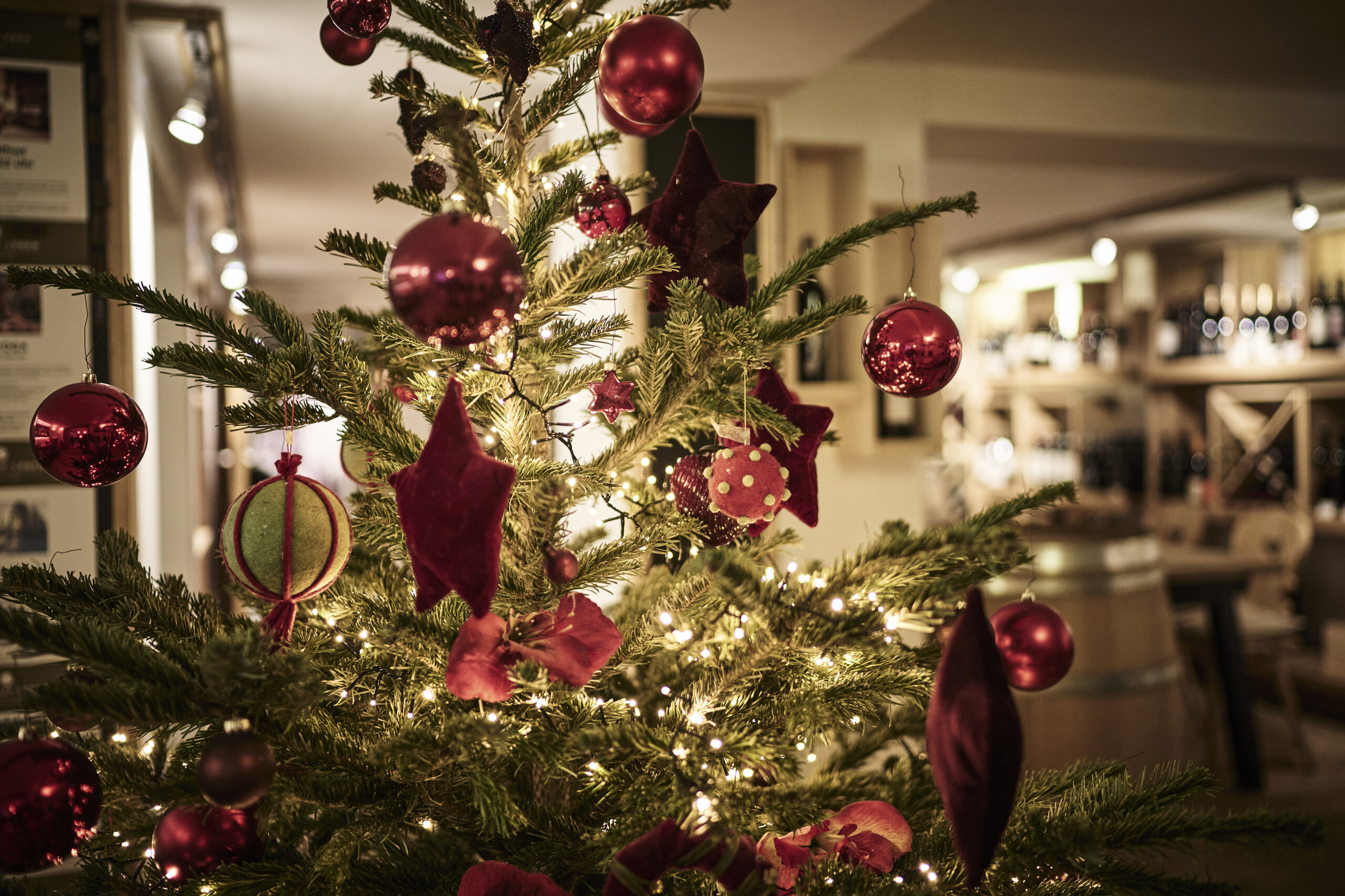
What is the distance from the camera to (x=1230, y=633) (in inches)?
121

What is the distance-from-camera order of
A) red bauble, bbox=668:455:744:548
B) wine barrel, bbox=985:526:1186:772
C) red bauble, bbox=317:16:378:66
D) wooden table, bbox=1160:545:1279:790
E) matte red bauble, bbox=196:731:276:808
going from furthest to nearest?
1. wooden table, bbox=1160:545:1279:790
2. wine barrel, bbox=985:526:1186:772
3. red bauble, bbox=317:16:378:66
4. red bauble, bbox=668:455:744:548
5. matte red bauble, bbox=196:731:276:808

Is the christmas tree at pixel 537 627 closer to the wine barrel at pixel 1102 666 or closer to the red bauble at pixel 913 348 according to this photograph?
the red bauble at pixel 913 348

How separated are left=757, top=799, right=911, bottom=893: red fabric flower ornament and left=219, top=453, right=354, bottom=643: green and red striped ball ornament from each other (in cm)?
39

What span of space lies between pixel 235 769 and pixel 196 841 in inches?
5.6

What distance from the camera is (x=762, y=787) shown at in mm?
642

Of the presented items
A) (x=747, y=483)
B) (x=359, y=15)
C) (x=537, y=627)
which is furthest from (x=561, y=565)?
(x=359, y=15)

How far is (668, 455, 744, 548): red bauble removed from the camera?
0.77 metres

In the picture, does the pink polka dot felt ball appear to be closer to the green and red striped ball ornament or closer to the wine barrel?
the green and red striped ball ornament

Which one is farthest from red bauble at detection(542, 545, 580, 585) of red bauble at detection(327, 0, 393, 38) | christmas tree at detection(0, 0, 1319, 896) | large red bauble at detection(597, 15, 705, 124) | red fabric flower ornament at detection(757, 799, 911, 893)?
red bauble at detection(327, 0, 393, 38)

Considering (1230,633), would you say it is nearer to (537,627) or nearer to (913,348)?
(913,348)

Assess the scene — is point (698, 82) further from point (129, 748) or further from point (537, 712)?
point (129, 748)

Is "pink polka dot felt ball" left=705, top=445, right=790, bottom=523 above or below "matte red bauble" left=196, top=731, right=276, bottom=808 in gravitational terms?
above

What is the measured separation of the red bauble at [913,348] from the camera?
2.53ft

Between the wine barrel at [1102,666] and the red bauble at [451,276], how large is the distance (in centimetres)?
195
